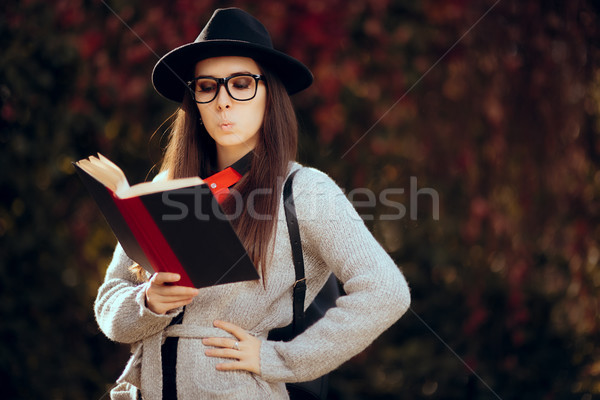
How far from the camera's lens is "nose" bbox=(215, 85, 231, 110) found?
1556mm

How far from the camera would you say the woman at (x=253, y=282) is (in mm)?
1393

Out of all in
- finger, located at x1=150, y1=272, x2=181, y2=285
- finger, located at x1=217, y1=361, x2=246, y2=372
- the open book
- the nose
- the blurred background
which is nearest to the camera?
the open book

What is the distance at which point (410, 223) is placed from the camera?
331 cm

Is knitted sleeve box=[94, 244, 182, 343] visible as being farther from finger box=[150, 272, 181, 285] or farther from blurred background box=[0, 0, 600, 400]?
blurred background box=[0, 0, 600, 400]

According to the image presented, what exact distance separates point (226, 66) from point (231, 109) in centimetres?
12

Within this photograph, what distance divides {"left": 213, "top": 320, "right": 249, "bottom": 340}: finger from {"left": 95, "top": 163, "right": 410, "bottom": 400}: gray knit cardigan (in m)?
0.02

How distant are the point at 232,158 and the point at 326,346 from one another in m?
0.58

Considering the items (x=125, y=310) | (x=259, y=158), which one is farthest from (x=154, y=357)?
(x=259, y=158)

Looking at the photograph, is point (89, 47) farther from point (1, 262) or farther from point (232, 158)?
point (232, 158)

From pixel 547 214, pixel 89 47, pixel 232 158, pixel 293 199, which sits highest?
pixel 89 47

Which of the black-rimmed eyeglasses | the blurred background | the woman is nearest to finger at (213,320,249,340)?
the woman

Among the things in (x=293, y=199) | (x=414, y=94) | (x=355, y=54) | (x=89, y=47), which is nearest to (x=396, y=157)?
(x=414, y=94)

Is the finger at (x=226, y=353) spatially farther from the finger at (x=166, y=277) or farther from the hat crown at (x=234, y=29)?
the hat crown at (x=234, y=29)

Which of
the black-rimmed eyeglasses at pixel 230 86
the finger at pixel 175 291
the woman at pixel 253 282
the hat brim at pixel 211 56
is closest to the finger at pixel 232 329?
the woman at pixel 253 282
